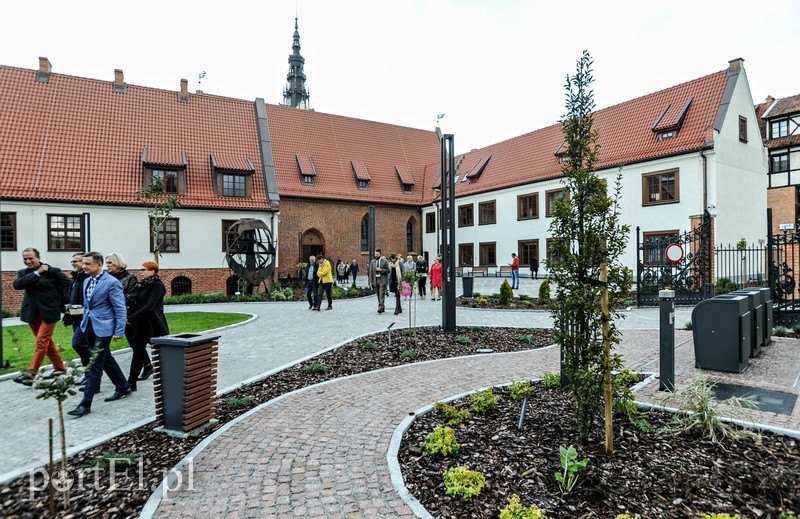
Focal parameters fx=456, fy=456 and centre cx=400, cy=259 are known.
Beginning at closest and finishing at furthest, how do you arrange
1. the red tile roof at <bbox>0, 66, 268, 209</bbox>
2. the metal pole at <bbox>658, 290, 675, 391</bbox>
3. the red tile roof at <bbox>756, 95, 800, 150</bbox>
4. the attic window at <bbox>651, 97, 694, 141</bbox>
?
the metal pole at <bbox>658, 290, 675, 391</bbox>
the red tile roof at <bbox>0, 66, 268, 209</bbox>
the attic window at <bbox>651, 97, 694, 141</bbox>
the red tile roof at <bbox>756, 95, 800, 150</bbox>

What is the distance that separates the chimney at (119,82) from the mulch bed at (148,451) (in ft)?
92.0

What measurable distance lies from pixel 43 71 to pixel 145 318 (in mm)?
28691

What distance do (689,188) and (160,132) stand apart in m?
30.3

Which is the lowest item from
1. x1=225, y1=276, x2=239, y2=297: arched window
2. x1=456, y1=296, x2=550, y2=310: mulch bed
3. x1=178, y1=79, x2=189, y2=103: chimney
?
x1=456, y1=296, x2=550, y2=310: mulch bed

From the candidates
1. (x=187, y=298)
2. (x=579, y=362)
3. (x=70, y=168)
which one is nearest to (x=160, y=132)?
(x=70, y=168)

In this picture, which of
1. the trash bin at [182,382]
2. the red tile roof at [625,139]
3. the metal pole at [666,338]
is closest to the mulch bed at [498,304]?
the metal pole at [666,338]

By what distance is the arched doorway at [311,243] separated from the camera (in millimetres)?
34312

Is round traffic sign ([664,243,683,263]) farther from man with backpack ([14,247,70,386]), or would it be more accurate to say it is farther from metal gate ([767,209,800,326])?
man with backpack ([14,247,70,386])

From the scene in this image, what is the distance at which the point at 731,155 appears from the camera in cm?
2500

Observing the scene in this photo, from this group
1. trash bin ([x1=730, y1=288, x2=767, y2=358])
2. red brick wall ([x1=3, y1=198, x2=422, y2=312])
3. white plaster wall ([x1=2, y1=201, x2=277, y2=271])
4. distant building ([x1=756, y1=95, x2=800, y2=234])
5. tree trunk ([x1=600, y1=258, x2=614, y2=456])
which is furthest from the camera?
red brick wall ([x1=3, y1=198, x2=422, y2=312])

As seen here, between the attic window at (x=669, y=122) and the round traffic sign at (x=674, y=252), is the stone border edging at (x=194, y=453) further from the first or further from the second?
the attic window at (x=669, y=122)

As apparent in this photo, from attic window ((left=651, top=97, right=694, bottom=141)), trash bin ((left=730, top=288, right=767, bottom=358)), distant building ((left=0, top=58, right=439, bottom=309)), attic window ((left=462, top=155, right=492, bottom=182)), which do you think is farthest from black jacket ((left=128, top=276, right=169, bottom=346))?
attic window ((left=462, top=155, right=492, bottom=182))

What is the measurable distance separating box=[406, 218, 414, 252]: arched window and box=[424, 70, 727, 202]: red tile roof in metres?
2.66

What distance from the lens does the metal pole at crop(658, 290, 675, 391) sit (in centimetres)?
565
